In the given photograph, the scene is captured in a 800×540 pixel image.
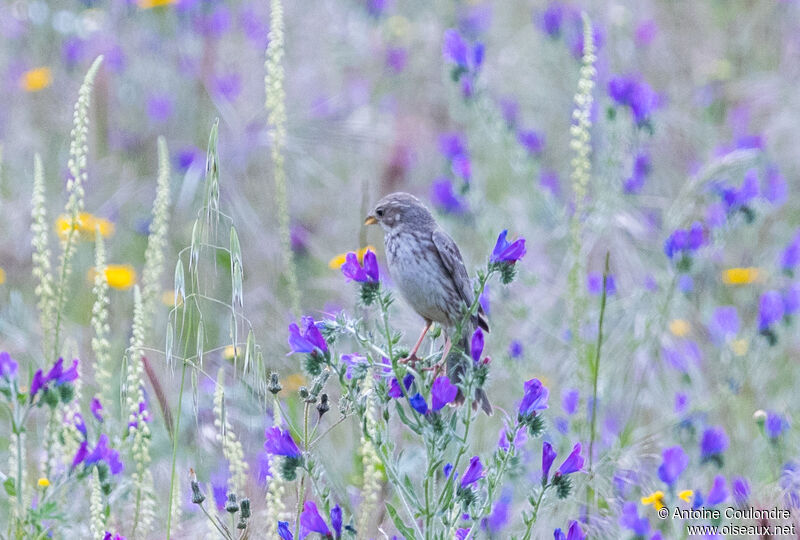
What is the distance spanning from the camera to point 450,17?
8.16 metres

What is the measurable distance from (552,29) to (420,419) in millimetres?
4241

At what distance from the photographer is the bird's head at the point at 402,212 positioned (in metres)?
3.90

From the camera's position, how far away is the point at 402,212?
391cm

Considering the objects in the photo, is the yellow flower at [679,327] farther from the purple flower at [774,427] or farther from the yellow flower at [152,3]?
the yellow flower at [152,3]

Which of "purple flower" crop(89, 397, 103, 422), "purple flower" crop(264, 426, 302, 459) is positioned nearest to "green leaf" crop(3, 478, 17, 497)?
"purple flower" crop(89, 397, 103, 422)

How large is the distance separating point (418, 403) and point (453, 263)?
141cm

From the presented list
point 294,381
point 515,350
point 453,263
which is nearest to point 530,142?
point 515,350

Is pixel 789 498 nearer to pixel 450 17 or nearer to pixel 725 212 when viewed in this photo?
pixel 725 212

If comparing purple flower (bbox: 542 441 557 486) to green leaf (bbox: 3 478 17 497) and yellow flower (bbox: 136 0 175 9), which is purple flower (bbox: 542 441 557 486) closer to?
green leaf (bbox: 3 478 17 497)

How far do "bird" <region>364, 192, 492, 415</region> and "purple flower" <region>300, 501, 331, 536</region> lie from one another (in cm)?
119

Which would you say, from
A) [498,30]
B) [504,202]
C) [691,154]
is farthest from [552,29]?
[498,30]

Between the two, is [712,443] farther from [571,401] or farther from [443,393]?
[443,393]

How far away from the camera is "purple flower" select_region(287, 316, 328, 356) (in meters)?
2.45

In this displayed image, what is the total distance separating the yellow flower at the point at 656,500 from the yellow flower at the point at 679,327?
244 centimetres
